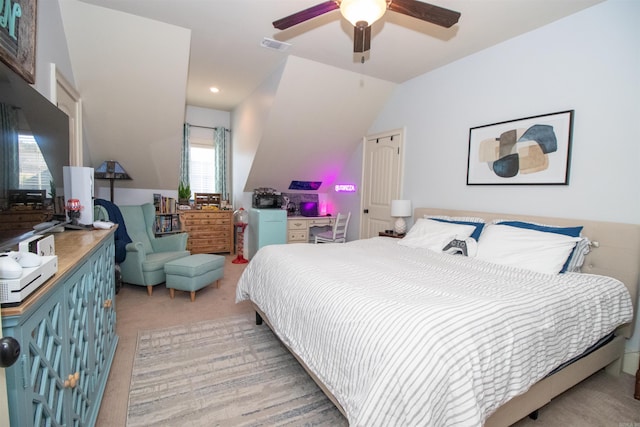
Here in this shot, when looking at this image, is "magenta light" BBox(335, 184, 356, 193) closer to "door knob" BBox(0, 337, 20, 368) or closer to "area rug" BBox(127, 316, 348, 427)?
"area rug" BBox(127, 316, 348, 427)

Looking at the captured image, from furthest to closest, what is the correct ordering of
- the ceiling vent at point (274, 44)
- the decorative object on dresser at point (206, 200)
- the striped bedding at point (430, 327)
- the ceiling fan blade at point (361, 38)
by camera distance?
1. the decorative object on dresser at point (206, 200)
2. the ceiling vent at point (274, 44)
3. the ceiling fan blade at point (361, 38)
4. the striped bedding at point (430, 327)

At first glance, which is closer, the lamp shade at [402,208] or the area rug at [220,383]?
the area rug at [220,383]

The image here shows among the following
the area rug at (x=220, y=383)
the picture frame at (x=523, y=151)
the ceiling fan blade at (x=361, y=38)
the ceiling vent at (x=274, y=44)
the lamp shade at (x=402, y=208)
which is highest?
the ceiling vent at (x=274, y=44)

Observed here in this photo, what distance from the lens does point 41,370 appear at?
3.14ft

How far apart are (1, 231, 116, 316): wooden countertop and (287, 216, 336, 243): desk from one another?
305cm

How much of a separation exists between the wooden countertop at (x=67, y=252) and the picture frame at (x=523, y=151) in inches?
128

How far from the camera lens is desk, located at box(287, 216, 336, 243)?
495 centimetres

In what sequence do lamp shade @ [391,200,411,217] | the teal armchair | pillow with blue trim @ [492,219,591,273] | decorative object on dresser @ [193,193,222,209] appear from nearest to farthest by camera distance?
pillow with blue trim @ [492,219,591,273]
the teal armchair
lamp shade @ [391,200,411,217]
decorative object on dresser @ [193,193,222,209]

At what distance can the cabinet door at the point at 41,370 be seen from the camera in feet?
2.66

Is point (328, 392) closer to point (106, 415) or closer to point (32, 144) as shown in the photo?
point (106, 415)

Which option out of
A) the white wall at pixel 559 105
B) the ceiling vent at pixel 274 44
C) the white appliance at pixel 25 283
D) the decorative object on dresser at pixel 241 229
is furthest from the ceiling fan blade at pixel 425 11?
the decorative object on dresser at pixel 241 229

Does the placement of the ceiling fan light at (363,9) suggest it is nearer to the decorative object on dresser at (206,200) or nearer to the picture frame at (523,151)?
the picture frame at (523,151)

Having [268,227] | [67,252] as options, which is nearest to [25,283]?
[67,252]

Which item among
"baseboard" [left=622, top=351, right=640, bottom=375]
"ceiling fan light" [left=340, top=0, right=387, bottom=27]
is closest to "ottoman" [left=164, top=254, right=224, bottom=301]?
"ceiling fan light" [left=340, top=0, right=387, bottom=27]
